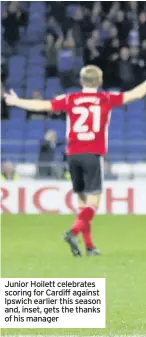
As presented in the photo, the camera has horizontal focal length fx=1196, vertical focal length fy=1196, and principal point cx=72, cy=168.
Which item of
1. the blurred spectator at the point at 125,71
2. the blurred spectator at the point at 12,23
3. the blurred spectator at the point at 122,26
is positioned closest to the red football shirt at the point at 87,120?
the blurred spectator at the point at 125,71

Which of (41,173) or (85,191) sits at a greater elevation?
(85,191)

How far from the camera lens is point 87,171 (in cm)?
910

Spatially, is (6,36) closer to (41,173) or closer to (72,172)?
(41,173)

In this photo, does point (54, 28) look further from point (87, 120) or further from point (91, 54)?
point (87, 120)

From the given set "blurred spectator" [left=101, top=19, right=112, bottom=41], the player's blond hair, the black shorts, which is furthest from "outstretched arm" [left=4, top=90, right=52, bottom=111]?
"blurred spectator" [left=101, top=19, right=112, bottom=41]

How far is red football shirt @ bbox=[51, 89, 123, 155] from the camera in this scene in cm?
894

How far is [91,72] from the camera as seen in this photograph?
839cm

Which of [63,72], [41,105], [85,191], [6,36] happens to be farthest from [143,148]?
[41,105]

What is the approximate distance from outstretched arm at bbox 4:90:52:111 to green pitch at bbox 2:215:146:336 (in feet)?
3.57

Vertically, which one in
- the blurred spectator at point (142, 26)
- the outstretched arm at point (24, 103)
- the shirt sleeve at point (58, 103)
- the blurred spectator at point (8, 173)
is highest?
the outstretched arm at point (24, 103)

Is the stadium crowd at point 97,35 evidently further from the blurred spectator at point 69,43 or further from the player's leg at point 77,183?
the player's leg at point 77,183

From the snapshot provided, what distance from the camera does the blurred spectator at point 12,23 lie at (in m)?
20.8

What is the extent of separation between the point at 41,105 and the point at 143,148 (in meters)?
10.1

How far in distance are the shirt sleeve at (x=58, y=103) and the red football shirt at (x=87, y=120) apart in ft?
0.06
